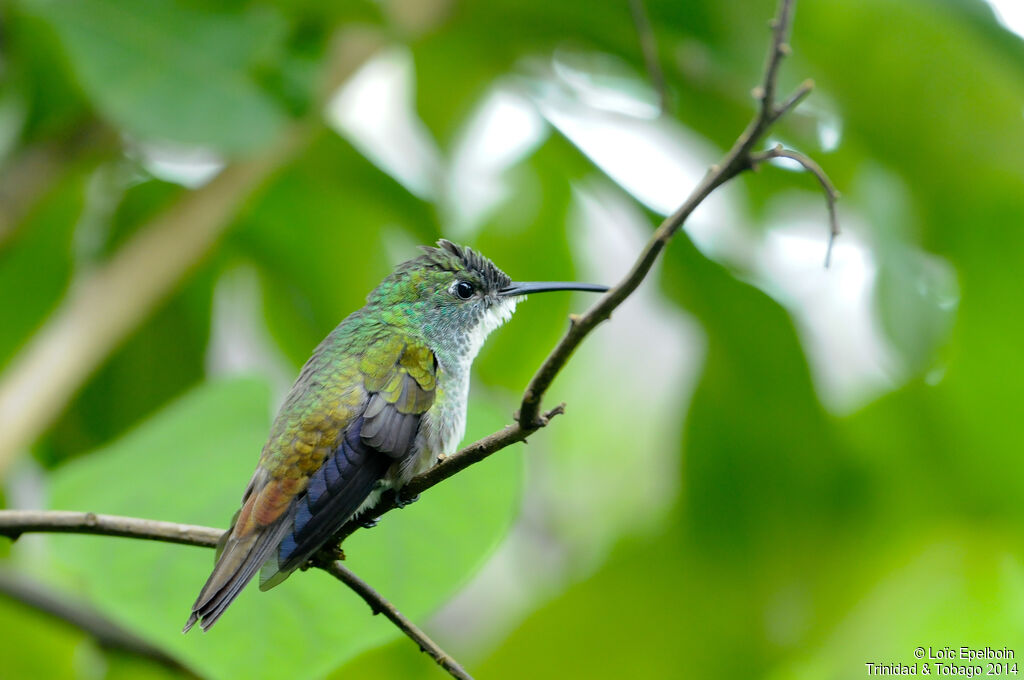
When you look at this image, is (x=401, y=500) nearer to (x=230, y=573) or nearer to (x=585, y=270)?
(x=230, y=573)

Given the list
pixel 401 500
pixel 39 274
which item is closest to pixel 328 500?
pixel 401 500

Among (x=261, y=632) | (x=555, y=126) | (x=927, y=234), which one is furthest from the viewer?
(x=927, y=234)

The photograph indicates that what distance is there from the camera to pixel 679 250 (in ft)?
7.67

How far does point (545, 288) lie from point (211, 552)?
0.70 metres

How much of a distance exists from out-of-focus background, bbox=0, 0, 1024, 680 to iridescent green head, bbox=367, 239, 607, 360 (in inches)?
14.6

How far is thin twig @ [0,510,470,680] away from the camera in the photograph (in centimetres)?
108

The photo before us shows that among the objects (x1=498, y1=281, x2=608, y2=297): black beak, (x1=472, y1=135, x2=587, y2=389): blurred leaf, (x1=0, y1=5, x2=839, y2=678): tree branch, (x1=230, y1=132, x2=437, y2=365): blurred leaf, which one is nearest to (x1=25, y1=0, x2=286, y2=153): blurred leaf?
(x1=230, y1=132, x2=437, y2=365): blurred leaf

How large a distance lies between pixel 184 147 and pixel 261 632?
3.18 ft

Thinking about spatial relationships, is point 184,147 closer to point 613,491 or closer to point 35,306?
point 35,306

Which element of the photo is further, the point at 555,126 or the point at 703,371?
the point at 703,371

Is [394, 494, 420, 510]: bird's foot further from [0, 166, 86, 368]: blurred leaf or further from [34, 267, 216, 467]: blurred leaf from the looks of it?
[0, 166, 86, 368]: blurred leaf

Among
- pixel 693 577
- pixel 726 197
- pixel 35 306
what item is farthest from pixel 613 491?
pixel 35 306

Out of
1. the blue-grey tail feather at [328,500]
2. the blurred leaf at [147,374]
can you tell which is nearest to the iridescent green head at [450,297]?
the blue-grey tail feather at [328,500]

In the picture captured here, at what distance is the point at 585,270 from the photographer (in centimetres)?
296
